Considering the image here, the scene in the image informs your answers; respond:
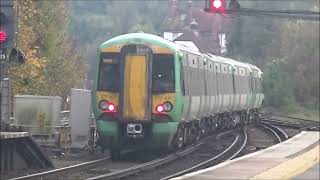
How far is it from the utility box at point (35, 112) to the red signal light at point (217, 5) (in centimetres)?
568

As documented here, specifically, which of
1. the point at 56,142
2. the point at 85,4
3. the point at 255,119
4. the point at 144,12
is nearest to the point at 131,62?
the point at 56,142

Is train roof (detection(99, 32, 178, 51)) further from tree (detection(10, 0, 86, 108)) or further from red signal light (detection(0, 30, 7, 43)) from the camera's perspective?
tree (detection(10, 0, 86, 108))

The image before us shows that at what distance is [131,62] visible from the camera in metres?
19.4

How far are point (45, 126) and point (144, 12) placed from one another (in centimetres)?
7271

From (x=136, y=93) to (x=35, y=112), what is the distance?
4.29 metres

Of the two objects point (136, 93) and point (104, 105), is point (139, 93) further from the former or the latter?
point (104, 105)

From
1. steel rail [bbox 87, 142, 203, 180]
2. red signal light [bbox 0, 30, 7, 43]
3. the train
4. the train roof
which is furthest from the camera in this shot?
the train roof

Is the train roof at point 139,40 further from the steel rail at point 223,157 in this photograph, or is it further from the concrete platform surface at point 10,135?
the concrete platform surface at point 10,135

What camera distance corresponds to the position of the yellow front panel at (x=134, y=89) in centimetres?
1933

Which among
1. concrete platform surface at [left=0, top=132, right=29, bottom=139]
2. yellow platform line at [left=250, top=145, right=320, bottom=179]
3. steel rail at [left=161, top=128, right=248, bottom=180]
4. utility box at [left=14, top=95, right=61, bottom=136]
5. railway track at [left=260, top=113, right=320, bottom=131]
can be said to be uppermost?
utility box at [left=14, top=95, right=61, bottom=136]

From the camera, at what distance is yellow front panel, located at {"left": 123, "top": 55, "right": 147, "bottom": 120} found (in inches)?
761

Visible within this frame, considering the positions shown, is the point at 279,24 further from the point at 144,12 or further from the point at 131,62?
the point at 131,62

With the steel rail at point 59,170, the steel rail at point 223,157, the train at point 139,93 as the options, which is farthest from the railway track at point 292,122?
the steel rail at point 59,170

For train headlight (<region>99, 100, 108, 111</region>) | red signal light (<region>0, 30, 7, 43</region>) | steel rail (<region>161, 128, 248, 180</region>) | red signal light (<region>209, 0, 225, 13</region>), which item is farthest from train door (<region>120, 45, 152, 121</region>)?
red signal light (<region>0, 30, 7, 43</region>)
